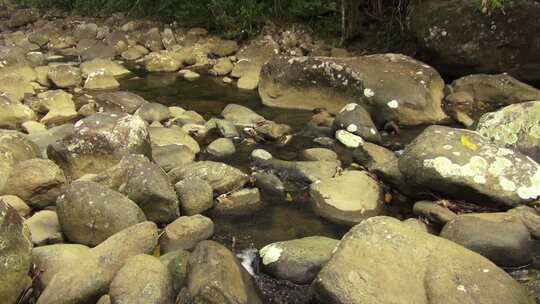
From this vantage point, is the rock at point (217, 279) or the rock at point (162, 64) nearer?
the rock at point (217, 279)

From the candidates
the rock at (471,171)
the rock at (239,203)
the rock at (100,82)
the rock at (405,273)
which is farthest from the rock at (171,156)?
the rock at (100,82)

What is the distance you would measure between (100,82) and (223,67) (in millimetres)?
2815

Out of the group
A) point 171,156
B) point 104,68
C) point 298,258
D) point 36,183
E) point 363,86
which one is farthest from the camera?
point 104,68

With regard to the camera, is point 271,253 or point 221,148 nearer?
point 271,253

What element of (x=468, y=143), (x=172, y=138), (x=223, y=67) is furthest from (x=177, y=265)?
(x=223, y=67)

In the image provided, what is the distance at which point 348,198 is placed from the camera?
568 centimetres

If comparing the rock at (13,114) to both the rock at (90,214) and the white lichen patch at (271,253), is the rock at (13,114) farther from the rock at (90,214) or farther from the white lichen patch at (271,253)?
the white lichen patch at (271,253)

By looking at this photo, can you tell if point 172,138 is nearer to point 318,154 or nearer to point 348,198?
point 318,154

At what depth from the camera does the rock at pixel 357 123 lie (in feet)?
24.6

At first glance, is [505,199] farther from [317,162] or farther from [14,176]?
[14,176]

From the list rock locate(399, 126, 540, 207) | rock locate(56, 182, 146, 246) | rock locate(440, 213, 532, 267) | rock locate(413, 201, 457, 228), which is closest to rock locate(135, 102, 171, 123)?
rock locate(56, 182, 146, 246)

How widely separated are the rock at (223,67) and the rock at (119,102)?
10.4 ft

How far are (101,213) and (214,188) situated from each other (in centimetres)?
145

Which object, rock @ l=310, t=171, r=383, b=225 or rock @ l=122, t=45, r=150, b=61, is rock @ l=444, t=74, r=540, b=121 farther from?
rock @ l=122, t=45, r=150, b=61
